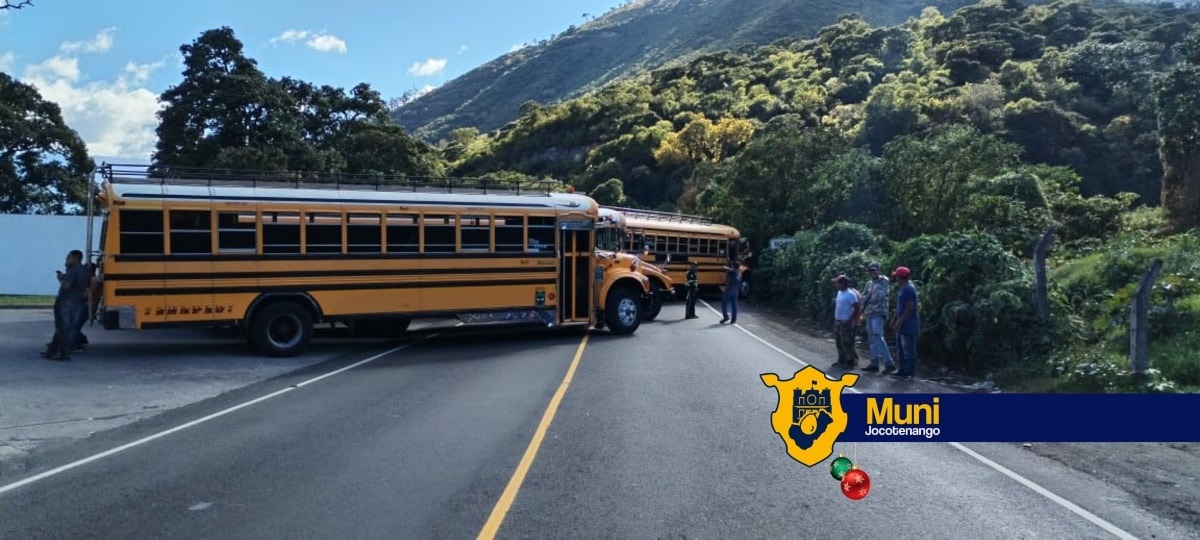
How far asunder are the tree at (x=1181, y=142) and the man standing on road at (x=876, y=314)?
1621cm

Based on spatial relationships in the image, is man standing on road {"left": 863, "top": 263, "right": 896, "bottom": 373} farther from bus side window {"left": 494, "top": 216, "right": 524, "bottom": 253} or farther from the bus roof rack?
the bus roof rack

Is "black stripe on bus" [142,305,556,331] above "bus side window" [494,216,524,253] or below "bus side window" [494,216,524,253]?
below

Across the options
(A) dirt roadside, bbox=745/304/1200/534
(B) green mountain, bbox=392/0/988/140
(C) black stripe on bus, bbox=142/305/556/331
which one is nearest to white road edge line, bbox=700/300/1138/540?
(A) dirt roadside, bbox=745/304/1200/534

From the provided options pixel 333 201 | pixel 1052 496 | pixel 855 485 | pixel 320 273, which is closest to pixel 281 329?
pixel 320 273

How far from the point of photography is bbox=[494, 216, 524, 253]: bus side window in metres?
17.0

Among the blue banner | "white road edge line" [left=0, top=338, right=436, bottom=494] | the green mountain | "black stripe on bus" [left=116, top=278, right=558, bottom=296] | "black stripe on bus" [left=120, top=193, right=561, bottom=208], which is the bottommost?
"white road edge line" [left=0, top=338, right=436, bottom=494]

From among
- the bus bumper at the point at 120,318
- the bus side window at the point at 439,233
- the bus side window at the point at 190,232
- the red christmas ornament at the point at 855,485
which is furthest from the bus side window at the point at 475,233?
the red christmas ornament at the point at 855,485

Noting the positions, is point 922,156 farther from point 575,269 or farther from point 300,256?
point 300,256

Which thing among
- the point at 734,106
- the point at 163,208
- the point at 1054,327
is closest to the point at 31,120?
the point at 163,208

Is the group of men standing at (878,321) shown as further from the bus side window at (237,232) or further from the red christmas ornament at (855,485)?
the bus side window at (237,232)

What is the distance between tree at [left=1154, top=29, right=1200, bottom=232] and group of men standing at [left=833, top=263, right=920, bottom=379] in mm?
16249

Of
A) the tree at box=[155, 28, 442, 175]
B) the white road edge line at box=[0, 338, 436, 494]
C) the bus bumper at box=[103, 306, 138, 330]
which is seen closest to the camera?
the white road edge line at box=[0, 338, 436, 494]

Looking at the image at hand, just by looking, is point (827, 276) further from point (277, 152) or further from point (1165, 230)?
point (277, 152)

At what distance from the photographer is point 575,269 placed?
704 inches
